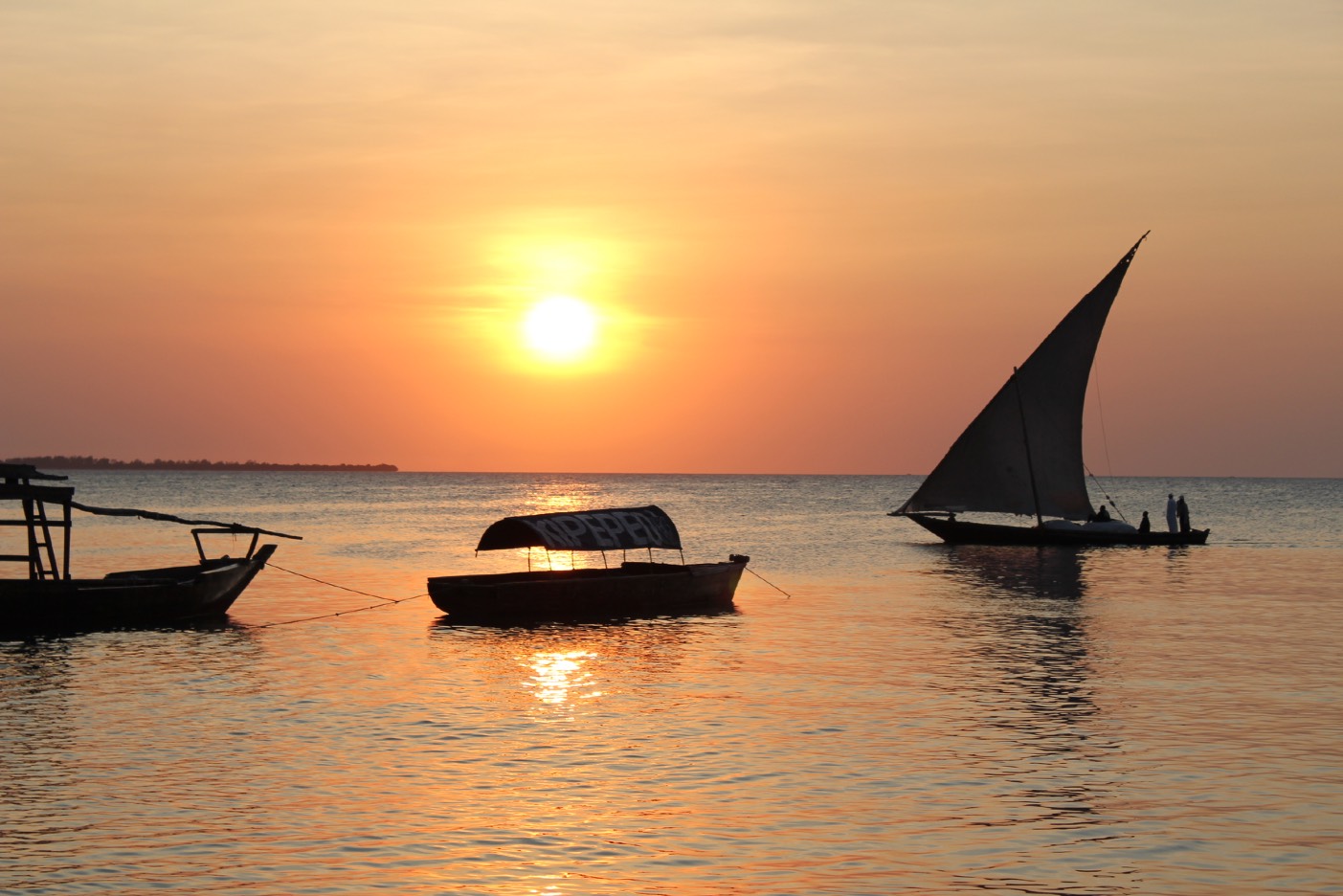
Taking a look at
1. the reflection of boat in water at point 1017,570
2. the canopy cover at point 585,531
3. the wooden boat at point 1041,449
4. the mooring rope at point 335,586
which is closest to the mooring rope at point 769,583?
the reflection of boat in water at point 1017,570

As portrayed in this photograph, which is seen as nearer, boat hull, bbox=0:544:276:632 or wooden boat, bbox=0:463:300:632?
wooden boat, bbox=0:463:300:632

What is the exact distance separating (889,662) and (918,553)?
46.4m

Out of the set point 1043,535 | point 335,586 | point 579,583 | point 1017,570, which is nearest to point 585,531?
point 579,583

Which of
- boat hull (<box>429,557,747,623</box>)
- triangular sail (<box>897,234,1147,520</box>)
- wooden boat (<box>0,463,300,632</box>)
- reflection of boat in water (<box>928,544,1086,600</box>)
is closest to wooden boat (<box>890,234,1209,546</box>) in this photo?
triangular sail (<box>897,234,1147,520</box>)

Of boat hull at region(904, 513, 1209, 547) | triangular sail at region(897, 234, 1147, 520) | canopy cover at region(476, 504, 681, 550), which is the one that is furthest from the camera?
boat hull at region(904, 513, 1209, 547)

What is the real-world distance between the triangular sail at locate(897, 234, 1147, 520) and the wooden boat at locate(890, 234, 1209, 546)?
0.04 metres

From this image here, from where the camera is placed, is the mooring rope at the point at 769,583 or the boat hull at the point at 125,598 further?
the mooring rope at the point at 769,583

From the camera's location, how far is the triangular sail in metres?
66.0

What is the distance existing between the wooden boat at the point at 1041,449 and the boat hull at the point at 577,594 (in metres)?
27.7

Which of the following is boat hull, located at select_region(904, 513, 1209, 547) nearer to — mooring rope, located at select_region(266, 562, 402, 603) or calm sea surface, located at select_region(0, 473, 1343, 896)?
calm sea surface, located at select_region(0, 473, 1343, 896)

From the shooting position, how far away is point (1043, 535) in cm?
7269

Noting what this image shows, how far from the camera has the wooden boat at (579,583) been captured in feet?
129

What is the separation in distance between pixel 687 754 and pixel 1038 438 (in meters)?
50.1

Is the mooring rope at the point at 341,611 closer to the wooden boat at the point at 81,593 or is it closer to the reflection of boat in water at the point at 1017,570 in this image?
the wooden boat at the point at 81,593
